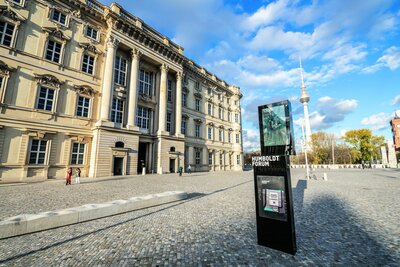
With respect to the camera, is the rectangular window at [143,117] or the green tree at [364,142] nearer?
the rectangular window at [143,117]

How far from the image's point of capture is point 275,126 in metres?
4.68

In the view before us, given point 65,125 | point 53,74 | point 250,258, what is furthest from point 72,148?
point 250,258

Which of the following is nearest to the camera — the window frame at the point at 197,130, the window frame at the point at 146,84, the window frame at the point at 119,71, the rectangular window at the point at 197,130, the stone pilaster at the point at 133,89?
the stone pilaster at the point at 133,89

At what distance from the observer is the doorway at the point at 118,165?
2298 centimetres

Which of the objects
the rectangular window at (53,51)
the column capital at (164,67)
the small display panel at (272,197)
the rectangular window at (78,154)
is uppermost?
the column capital at (164,67)

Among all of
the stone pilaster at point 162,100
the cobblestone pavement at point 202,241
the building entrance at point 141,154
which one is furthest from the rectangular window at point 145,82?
the cobblestone pavement at point 202,241

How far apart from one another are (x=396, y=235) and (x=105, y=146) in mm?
22994

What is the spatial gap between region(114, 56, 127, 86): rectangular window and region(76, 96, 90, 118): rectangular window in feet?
15.6

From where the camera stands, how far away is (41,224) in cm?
516

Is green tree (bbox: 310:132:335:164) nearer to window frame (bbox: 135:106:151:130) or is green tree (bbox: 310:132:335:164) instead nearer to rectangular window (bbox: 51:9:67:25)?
window frame (bbox: 135:106:151:130)

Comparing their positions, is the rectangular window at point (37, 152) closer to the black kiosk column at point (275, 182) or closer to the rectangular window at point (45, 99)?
the rectangular window at point (45, 99)

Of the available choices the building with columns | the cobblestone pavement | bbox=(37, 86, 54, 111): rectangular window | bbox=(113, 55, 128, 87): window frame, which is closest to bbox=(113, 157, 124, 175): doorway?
the building with columns

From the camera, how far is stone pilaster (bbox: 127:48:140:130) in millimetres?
24475

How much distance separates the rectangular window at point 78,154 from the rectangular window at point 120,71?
31.1 ft
